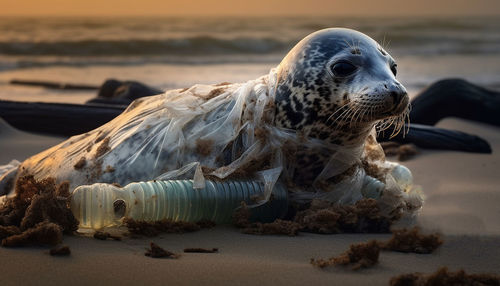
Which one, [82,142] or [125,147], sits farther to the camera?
[82,142]

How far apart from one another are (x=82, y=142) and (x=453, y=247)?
2258 millimetres

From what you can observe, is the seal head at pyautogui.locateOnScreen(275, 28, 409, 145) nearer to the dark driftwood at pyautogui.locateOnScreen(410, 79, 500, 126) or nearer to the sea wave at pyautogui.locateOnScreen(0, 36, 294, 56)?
the dark driftwood at pyautogui.locateOnScreen(410, 79, 500, 126)

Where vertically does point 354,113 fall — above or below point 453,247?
above

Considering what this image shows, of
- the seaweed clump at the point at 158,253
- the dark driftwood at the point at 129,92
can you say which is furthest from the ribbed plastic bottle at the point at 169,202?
the dark driftwood at the point at 129,92

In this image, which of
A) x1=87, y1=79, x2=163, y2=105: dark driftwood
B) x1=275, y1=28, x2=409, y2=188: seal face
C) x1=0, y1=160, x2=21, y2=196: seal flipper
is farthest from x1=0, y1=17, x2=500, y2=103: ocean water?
x1=275, y1=28, x2=409, y2=188: seal face

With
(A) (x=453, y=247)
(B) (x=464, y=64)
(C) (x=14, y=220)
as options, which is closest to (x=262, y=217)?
(A) (x=453, y=247)

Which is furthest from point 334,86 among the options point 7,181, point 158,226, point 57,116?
point 57,116

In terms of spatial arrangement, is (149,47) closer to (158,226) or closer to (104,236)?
(158,226)

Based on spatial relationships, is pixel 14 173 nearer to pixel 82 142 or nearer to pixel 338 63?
pixel 82 142

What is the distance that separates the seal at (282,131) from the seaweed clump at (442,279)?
3.83 feet

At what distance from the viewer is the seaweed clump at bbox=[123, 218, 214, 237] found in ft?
11.5

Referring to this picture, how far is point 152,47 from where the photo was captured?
21453 mm

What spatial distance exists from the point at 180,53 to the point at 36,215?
17.9 m

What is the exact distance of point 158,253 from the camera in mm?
3090
